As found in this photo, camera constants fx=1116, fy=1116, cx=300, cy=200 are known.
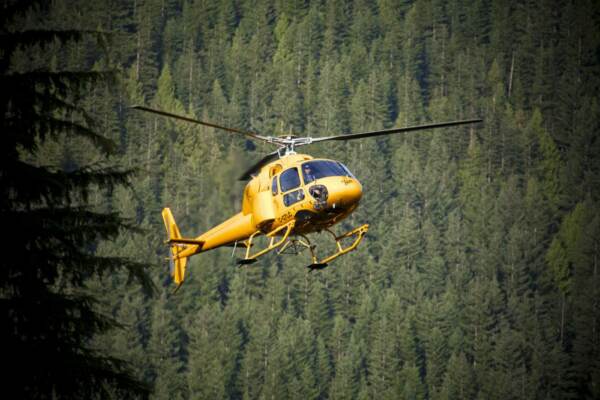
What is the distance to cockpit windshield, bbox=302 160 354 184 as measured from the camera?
22938 mm

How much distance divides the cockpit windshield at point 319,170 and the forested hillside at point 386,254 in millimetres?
16797

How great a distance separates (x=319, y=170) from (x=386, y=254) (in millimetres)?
101010

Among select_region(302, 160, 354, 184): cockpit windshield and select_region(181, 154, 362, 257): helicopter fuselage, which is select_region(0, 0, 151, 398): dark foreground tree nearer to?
select_region(181, 154, 362, 257): helicopter fuselage

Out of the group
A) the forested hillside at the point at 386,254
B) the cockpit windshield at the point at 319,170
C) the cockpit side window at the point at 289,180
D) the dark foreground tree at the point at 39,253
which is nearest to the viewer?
the dark foreground tree at the point at 39,253

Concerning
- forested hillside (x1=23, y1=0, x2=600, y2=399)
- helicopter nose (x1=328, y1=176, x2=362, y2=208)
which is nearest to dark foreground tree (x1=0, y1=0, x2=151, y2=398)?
helicopter nose (x1=328, y1=176, x2=362, y2=208)

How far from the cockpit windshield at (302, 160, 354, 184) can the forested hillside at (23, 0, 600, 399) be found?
1680cm

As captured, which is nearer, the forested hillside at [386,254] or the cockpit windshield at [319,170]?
the cockpit windshield at [319,170]

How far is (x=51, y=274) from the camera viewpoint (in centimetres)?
1042

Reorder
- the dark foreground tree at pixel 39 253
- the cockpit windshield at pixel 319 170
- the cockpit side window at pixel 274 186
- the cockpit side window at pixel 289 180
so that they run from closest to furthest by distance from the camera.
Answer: the dark foreground tree at pixel 39 253 < the cockpit windshield at pixel 319 170 < the cockpit side window at pixel 289 180 < the cockpit side window at pixel 274 186

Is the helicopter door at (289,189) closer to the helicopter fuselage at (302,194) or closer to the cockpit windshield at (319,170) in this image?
the helicopter fuselage at (302,194)

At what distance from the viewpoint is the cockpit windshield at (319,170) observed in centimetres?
A: 2294

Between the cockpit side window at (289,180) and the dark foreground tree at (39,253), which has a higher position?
the cockpit side window at (289,180)

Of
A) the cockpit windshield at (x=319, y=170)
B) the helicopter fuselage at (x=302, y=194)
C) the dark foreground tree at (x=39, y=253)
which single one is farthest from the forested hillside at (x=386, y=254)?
the dark foreground tree at (x=39, y=253)

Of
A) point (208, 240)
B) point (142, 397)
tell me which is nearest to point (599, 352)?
point (208, 240)
